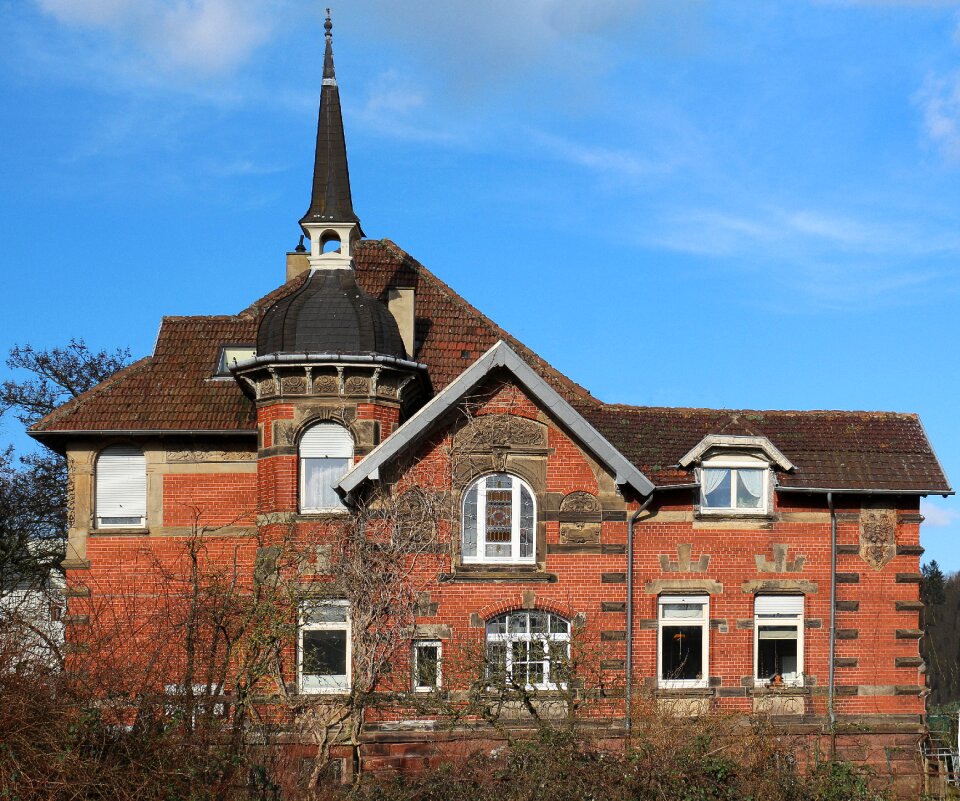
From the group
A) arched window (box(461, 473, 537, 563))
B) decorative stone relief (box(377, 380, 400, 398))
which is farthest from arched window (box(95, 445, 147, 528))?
arched window (box(461, 473, 537, 563))

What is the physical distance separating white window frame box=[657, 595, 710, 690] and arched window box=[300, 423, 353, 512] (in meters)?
5.65

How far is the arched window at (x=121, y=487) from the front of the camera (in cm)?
2530

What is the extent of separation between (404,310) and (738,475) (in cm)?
678

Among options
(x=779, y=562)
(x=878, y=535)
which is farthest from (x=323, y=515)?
(x=878, y=535)

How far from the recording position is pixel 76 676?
1565cm

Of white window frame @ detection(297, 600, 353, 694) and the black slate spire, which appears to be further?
the black slate spire

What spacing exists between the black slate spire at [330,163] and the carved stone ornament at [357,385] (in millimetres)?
3268

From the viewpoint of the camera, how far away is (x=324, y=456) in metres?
23.6

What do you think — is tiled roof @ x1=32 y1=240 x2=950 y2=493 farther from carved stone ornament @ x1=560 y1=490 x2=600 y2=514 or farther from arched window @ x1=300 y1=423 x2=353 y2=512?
arched window @ x1=300 y1=423 x2=353 y2=512

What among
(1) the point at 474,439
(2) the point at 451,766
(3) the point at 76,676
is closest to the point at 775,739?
(2) the point at 451,766

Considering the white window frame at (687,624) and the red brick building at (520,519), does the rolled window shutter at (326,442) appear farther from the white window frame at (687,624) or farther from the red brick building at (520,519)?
the white window frame at (687,624)

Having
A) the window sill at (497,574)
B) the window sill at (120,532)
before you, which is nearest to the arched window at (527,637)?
the window sill at (497,574)

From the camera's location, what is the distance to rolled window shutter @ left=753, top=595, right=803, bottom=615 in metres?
23.9

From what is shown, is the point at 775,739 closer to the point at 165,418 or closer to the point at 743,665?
the point at 743,665
